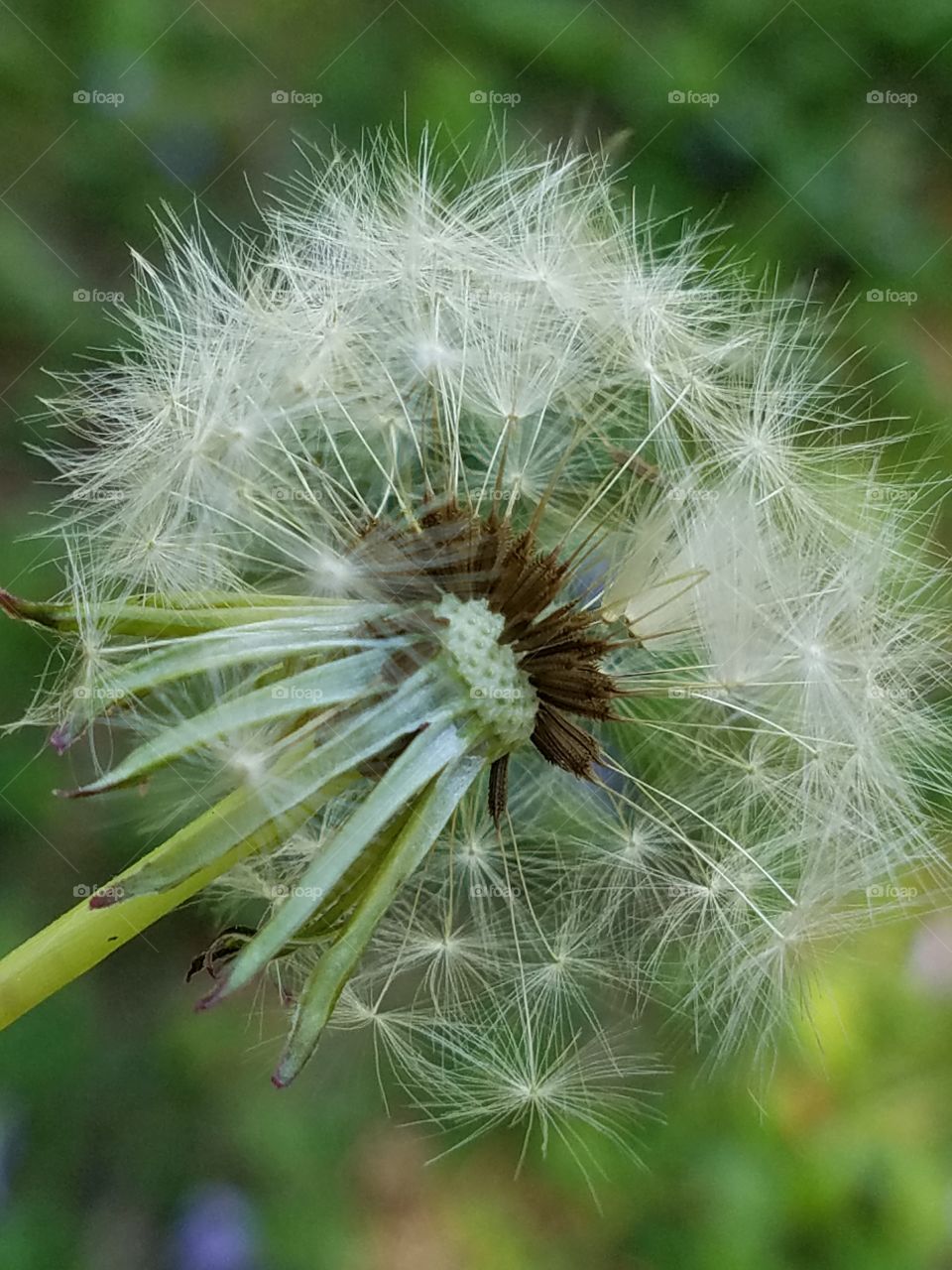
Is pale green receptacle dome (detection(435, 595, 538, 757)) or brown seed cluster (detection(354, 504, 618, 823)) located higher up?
brown seed cluster (detection(354, 504, 618, 823))

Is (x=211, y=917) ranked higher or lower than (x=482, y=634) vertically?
lower

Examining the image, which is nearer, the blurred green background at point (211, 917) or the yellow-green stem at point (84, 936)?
the yellow-green stem at point (84, 936)

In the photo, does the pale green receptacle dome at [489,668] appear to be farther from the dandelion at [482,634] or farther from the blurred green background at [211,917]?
the blurred green background at [211,917]

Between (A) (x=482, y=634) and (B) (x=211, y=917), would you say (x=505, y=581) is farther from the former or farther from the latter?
(B) (x=211, y=917)

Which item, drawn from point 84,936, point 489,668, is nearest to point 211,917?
point 84,936

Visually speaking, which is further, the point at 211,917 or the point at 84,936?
the point at 211,917

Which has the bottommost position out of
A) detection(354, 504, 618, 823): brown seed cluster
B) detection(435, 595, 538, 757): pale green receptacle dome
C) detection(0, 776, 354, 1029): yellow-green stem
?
detection(0, 776, 354, 1029): yellow-green stem

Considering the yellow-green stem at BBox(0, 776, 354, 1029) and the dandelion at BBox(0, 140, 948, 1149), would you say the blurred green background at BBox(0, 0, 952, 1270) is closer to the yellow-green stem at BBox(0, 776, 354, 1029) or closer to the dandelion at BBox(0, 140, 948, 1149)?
the dandelion at BBox(0, 140, 948, 1149)

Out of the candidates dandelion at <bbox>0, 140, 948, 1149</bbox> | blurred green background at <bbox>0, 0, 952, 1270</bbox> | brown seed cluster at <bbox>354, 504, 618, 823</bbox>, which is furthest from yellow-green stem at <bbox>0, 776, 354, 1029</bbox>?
blurred green background at <bbox>0, 0, 952, 1270</bbox>

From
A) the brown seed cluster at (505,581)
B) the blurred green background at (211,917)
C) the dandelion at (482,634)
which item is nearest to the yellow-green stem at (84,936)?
the dandelion at (482,634)
